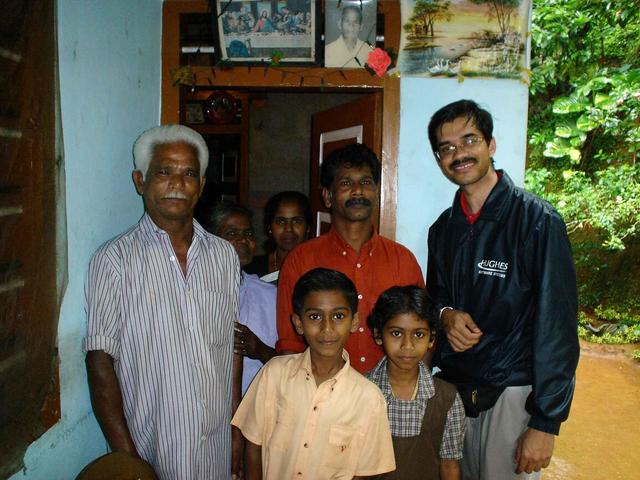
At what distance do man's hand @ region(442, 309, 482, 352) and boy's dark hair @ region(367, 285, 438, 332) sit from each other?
0.06 metres

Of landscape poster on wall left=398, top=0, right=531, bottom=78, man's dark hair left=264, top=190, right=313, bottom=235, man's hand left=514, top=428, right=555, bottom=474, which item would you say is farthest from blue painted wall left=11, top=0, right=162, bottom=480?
man's hand left=514, top=428, right=555, bottom=474

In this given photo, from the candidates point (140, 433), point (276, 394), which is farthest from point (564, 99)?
point (140, 433)

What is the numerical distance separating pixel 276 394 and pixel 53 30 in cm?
154

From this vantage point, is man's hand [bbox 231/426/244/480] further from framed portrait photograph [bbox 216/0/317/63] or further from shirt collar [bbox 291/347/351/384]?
framed portrait photograph [bbox 216/0/317/63]

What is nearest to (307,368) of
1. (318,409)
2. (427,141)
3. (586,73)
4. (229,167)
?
(318,409)

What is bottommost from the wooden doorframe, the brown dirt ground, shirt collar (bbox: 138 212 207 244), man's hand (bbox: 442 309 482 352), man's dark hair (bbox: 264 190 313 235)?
the brown dirt ground

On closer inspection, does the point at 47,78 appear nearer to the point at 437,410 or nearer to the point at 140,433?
the point at 140,433

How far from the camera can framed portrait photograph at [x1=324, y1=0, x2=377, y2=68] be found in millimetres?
2793

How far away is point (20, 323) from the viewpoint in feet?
5.06

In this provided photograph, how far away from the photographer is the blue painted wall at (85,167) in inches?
71.0

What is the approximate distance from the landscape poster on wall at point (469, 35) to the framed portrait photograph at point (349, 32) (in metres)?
0.22

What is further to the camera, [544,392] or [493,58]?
[493,58]

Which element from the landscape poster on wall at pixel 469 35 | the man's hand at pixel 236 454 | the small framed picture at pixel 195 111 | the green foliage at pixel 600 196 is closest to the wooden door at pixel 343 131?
the landscape poster on wall at pixel 469 35

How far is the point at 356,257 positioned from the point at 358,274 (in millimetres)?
89
